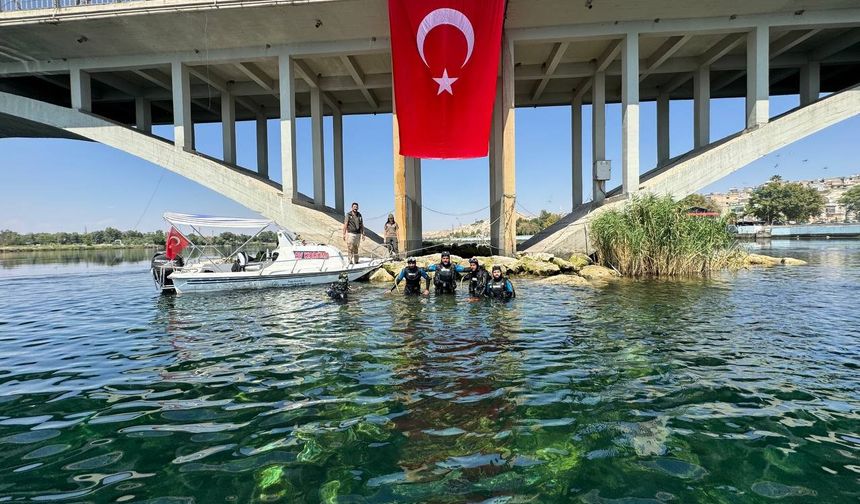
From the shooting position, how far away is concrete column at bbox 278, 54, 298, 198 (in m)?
20.3

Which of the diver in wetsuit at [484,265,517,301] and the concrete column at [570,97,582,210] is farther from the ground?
the concrete column at [570,97,582,210]

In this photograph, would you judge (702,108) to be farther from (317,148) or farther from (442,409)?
(442,409)

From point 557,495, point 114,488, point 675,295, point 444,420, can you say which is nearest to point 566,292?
point 675,295

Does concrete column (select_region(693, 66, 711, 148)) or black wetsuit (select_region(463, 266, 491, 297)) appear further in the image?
concrete column (select_region(693, 66, 711, 148))

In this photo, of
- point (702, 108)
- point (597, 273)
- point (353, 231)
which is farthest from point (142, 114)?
point (702, 108)

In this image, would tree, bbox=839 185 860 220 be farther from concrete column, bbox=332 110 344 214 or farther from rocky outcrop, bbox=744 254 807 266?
concrete column, bbox=332 110 344 214

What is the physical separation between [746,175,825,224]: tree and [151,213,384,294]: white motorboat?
7267 cm

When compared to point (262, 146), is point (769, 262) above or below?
below

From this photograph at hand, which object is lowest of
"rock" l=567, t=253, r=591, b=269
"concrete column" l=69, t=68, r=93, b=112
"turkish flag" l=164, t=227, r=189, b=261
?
"rock" l=567, t=253, r=591, b=269

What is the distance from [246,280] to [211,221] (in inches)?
92.6

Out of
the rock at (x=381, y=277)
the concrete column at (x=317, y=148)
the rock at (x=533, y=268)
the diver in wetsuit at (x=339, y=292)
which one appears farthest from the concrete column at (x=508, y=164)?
the concrete column at (x=317, y=148)

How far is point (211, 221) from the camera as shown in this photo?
1446 cm

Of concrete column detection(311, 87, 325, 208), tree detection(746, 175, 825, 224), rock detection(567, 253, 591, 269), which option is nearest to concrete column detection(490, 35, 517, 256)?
rock detection(567, 253, 591, 269)

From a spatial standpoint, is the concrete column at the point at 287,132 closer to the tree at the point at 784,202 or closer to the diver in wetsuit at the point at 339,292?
the diver in wetsuit at the point at 339,292
